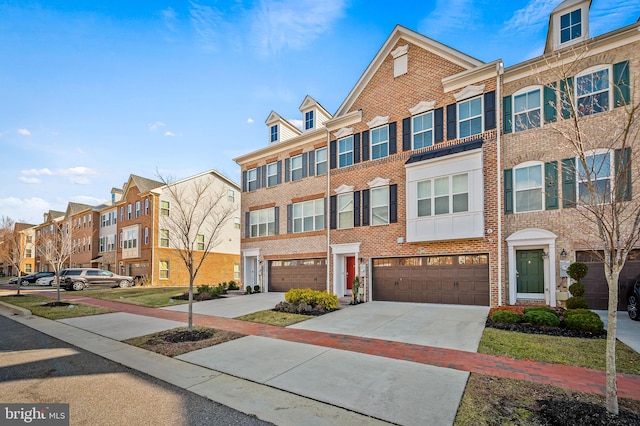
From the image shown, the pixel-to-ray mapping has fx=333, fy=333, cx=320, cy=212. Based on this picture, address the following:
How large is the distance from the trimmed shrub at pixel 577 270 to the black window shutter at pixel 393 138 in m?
8.66

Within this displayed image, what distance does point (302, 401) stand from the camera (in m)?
5.14

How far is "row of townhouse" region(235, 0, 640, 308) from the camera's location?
12094mm

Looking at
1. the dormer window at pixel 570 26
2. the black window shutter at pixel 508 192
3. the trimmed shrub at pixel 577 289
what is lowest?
the trimmed shrub at pixel 577 289

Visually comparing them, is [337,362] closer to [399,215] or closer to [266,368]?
[266,368]

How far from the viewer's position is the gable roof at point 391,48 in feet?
48.3

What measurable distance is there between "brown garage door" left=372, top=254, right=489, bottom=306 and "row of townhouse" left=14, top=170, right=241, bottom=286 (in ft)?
54.0

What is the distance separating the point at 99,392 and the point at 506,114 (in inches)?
619

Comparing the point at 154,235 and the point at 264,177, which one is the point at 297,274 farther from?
the point at 154,235

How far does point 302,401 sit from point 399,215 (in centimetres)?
1187

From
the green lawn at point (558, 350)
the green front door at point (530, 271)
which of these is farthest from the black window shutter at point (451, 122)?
the green lawn at point (558, 350)

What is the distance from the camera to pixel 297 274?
2025 cm

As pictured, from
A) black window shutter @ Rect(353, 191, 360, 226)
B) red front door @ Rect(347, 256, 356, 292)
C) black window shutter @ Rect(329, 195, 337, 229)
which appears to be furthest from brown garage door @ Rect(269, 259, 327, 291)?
black window shutter @ Rect(353, 191, 360, 226)

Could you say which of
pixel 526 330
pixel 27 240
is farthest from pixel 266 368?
pixel 27 240

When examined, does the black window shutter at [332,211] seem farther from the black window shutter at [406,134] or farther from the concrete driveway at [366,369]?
the concrete driveway at [366,369]
